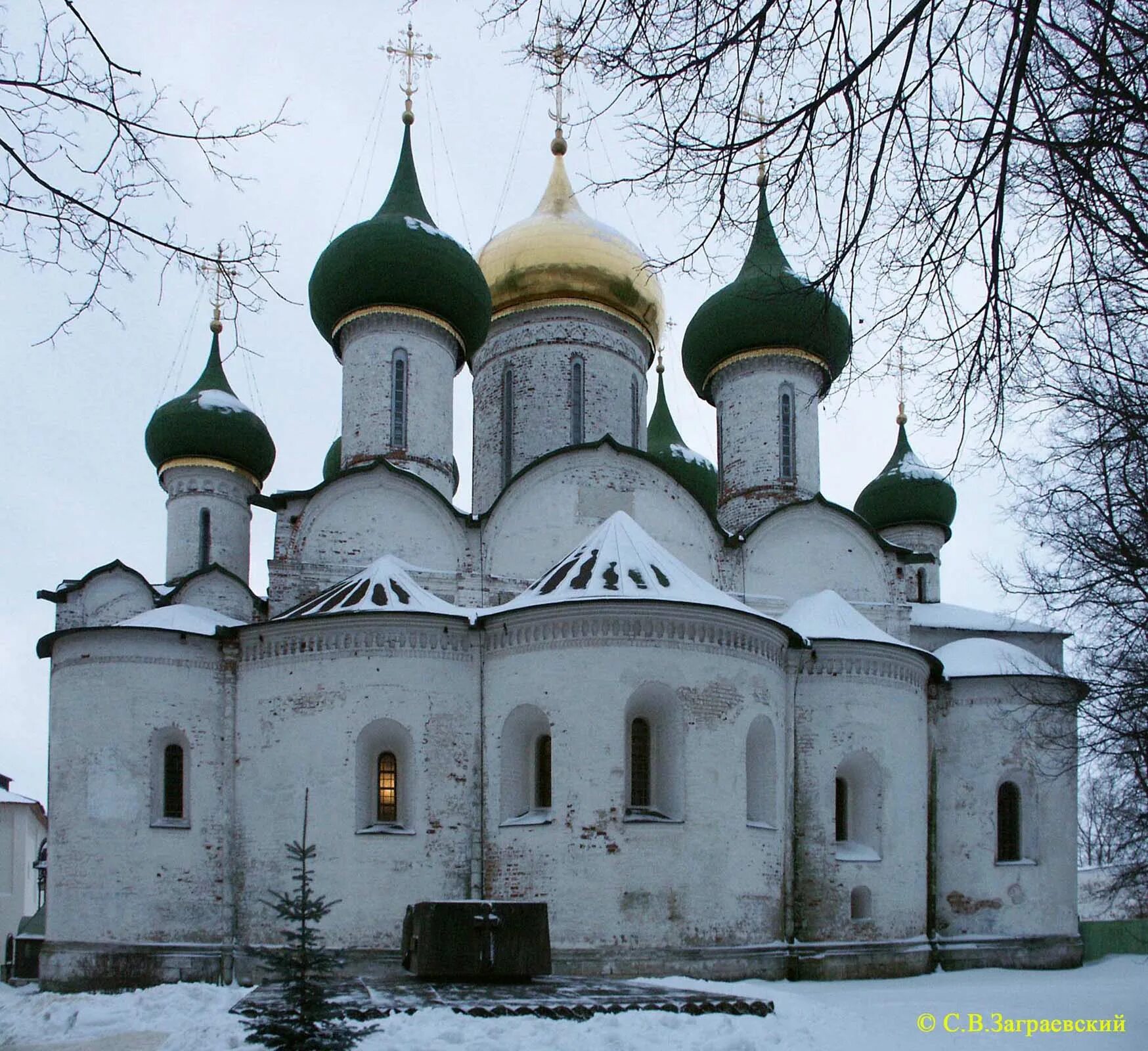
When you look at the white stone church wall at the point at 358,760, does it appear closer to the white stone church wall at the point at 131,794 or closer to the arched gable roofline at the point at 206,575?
the white stone church wall at the point at 131,794

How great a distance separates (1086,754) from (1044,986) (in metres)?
2.50

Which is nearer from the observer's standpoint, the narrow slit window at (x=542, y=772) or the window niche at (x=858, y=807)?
the narrow slit window at (x=542, y=772)

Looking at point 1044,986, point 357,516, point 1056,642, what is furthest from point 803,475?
point 1044,986

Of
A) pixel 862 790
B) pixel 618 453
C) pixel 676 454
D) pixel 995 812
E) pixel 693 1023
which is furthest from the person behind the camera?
pixel 676 454

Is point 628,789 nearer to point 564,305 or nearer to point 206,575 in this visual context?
point 206,575

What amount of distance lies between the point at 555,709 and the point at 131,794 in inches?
170

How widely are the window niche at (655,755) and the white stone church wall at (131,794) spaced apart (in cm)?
414

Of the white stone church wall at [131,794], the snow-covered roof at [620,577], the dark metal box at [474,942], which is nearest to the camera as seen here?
the dark metal box at [474,942]

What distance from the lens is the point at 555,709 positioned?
12.6m

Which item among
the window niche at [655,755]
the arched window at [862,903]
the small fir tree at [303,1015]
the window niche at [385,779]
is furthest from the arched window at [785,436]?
the small fir tree at [303,1015]

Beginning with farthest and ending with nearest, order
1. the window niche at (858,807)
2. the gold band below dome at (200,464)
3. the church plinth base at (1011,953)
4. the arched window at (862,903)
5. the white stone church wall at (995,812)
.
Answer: the gold band below dome at (200,464)
the white stone church wall at (995,812)
the church plinth base at (1011,953)
the window niche at (858,807)
the arched window at (862,903)

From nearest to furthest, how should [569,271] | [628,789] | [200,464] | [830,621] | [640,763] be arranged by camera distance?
[628,789] → [640,763] → [830,621] → [200,464] → [569,271]

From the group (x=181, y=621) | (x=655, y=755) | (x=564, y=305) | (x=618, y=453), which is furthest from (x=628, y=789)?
(x=564, y=305)

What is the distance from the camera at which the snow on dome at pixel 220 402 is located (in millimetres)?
18156
